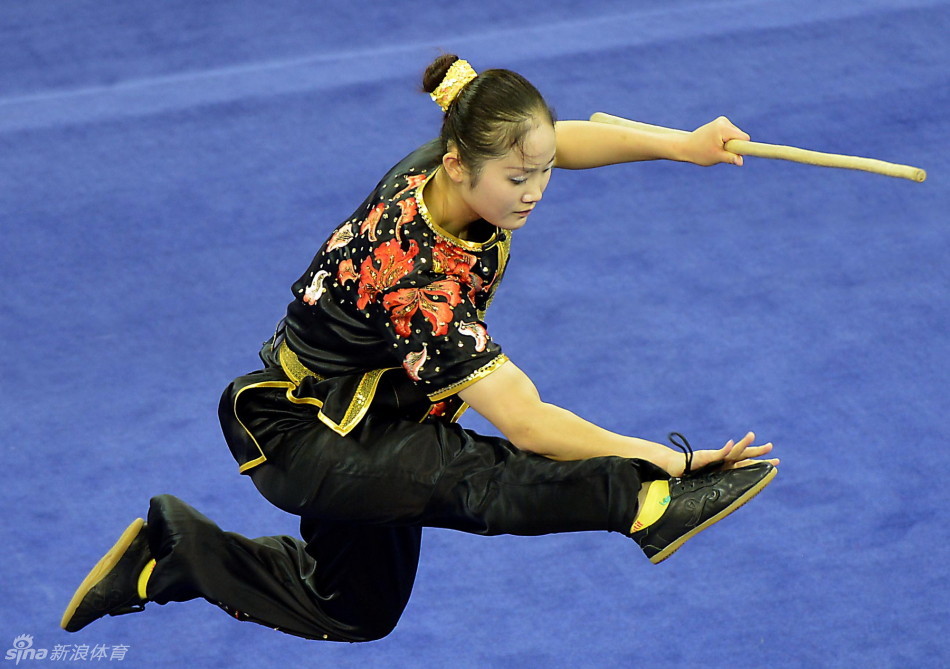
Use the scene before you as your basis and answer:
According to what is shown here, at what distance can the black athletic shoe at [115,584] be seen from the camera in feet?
8.95

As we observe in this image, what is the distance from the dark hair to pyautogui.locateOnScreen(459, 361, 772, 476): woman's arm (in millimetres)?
320

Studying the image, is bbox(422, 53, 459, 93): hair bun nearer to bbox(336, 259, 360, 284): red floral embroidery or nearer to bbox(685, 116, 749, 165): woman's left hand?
bbox(336, 259, 360, 284): red floral embroidery

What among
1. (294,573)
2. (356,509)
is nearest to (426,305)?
(356,509)

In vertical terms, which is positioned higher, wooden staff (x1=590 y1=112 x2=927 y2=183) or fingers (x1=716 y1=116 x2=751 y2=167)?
wooden staff (x1=590 y1=112 x2=927 y2=183)

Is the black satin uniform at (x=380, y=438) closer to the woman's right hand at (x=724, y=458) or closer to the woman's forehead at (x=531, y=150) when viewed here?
the woman's right hand at (x=724, y=458)

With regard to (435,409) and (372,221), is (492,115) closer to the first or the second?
(372,221)

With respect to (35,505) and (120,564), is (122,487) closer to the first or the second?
(35,505)

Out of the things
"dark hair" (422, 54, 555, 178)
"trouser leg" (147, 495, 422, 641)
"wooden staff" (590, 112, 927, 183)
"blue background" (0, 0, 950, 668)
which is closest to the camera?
"wooden staff" (590, 112, 927, 183)

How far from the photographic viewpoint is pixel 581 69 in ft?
17.1

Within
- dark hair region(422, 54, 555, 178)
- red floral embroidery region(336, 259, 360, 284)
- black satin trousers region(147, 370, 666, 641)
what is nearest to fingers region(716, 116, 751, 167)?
dark hair region(422, 54, 555, 178)

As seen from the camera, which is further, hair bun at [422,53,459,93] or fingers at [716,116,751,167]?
fingers at [716,116,751,167]

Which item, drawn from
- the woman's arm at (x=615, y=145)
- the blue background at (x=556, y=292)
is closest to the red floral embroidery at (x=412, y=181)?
the woman's arm at (x=615, y=145)

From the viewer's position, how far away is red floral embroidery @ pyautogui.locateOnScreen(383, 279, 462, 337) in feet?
7.14

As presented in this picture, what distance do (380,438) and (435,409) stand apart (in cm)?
14
